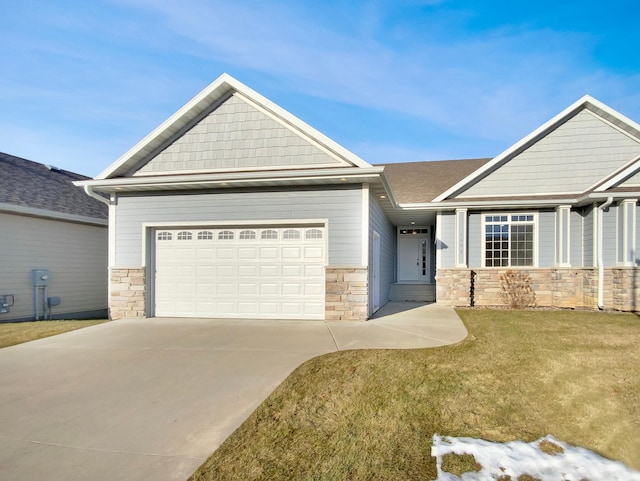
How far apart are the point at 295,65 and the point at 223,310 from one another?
Result: 7.68 m

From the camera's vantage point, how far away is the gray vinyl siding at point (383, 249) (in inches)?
388

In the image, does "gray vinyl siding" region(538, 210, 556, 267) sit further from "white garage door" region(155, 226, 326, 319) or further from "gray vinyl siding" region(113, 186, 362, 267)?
"white garage door" region(155, 226, 326, 319)

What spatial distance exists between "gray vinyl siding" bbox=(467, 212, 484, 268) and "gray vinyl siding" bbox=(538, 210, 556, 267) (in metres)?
1.83

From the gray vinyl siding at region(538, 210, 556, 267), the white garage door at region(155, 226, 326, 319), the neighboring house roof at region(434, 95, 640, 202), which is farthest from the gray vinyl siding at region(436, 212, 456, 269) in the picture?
the white garage door at region(155, 226, 326, 319)

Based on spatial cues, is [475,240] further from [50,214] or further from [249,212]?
[50,214]

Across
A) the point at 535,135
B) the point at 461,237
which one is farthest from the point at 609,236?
the point at 461,237

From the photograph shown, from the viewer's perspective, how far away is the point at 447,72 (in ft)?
40.0

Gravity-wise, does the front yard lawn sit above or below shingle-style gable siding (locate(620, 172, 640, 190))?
below

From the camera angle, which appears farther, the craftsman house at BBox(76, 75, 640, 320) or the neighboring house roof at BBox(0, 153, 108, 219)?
the neighboring house roof at BBox(0, 153, 108, 219)

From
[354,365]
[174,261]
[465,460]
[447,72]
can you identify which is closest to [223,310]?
[174,261]

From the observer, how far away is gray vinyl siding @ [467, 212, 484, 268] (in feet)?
40.8

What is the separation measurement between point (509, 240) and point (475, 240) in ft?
3.55

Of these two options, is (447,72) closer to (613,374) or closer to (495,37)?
(495,37)

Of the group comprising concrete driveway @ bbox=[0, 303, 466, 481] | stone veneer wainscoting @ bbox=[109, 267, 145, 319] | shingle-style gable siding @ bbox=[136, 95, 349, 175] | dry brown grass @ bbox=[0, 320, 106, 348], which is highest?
shingle-style gable siding @ bbox=[136, 95, 349, 175]
